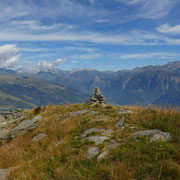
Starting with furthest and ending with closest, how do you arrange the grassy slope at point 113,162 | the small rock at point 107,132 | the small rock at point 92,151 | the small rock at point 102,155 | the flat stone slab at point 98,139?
the small rock at point 107,132 < the flat stone slab at point 98,139 < the small rock at point 92,151 < the small rock at point 102,155 < the grassy slope at point 113,162

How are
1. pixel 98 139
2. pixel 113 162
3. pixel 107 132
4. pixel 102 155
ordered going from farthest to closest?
pixel 107 132 < pixel 98 139 < pixel 102 155 < pixel 113 162

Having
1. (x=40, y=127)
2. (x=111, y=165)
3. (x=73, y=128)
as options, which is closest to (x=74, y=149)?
(x=111, y=165)

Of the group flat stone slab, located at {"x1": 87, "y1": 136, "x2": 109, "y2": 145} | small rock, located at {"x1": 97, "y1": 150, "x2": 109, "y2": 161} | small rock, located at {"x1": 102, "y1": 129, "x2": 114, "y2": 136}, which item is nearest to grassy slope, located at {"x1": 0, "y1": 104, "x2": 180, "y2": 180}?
small rock, located at {"x1": 97, "y1": 150, "x2": 109, "y2": 161}

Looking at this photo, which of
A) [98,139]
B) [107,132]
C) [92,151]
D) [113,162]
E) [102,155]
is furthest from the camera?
[107,132]

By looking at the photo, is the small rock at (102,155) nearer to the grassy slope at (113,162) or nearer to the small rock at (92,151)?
the grassy slope at (113,162)

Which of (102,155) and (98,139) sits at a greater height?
(102,155)

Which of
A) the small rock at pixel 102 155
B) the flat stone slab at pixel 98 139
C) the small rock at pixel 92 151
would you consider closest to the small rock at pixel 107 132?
the flat stone slab at pixel 98 139

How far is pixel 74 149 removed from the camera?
7.33 metres

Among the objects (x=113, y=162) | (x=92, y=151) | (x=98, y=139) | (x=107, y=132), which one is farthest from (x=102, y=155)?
(x=107, y=132)

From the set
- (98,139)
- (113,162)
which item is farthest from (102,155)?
(98,139)

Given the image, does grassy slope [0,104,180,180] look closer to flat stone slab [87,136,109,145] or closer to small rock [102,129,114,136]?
flat stone slab [87,136,109,145]

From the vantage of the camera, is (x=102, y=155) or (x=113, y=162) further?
(x=102, y=155)

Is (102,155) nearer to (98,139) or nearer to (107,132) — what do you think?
(98,139)

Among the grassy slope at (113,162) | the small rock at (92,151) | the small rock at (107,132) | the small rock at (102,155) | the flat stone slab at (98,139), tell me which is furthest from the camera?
the small rock at (107,132)
